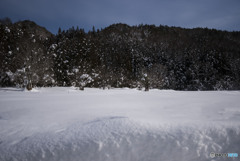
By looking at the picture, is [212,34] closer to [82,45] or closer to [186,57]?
[186,57]

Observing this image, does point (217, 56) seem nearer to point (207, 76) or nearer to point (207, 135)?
point (207, 76)

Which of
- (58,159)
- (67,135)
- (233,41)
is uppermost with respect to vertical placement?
(233,41)

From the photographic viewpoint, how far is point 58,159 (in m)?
1.60

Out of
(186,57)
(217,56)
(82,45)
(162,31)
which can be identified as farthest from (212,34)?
(82,45)

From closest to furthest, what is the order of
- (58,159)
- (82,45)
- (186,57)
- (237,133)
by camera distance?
1. (58,159)
2. (237,133)
3. (82,45)
4. (186,57)

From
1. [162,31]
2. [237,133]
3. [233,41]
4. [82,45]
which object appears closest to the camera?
[237,133]

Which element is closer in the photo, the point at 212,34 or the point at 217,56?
the point at 217,56

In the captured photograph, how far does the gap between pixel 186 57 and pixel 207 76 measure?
26.6 ft

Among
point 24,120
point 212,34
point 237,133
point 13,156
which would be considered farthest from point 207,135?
point 212,34

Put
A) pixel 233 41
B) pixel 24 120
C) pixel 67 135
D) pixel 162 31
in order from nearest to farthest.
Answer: pixel 67 135
pixel 24 120
pixel 233 41
pixel 162 31

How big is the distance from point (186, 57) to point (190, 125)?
45.5 meters

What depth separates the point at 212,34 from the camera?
62.7 m

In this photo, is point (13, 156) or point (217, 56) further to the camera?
point (217, 56)

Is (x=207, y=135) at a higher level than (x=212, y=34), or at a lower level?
lower
